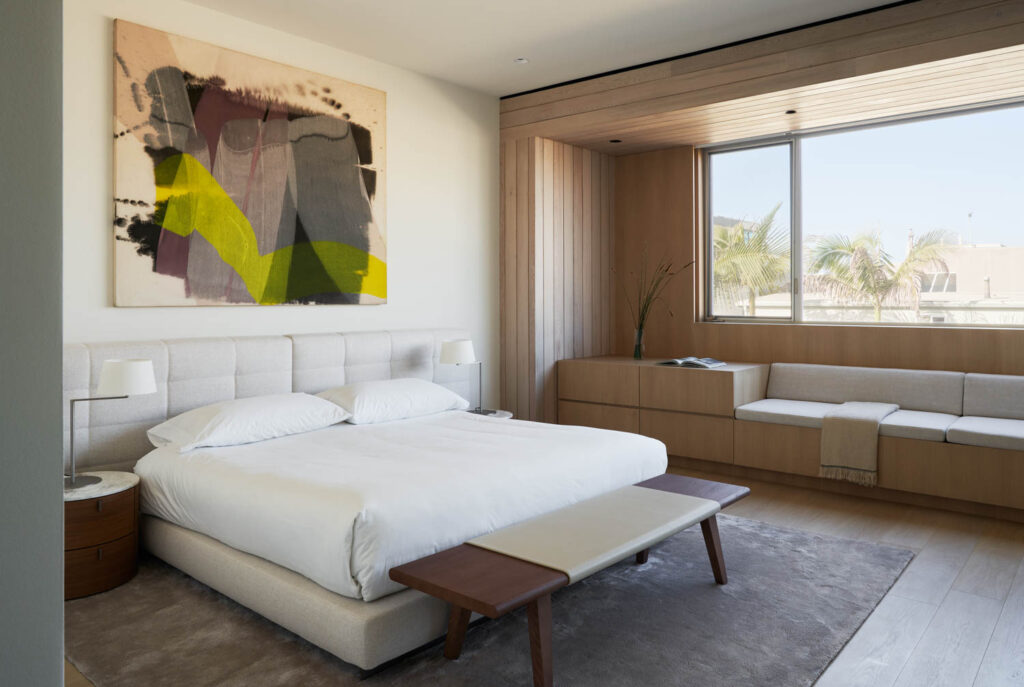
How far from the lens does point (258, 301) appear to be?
387 cm

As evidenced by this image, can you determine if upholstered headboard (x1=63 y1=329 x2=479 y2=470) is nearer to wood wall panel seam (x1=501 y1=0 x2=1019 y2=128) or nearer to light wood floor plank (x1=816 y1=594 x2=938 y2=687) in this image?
wood wall panel seam (x1=501 y1=0 x2=1019 y2=128)

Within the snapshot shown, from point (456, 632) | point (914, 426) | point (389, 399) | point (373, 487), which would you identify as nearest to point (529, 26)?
point (389, 399)

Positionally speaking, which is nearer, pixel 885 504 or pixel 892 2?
pixel 892 2

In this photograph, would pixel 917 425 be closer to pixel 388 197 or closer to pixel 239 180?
pixel 388 197

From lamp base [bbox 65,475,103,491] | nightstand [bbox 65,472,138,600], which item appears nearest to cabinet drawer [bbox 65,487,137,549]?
nightstand [bbox 65,472,138,600]

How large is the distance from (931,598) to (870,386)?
2090 millimetres

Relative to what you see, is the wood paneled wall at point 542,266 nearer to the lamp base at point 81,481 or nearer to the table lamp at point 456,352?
the table lamp at point 456,352

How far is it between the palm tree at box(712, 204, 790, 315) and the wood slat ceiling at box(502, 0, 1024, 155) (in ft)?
2.31

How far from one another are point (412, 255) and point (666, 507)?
2.74 meters

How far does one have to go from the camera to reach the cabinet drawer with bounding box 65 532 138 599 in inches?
104

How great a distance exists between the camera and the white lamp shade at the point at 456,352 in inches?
174

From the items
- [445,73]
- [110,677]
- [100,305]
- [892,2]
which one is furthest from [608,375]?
[110,677]

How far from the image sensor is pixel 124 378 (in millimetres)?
2859

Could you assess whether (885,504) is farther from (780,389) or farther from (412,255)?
(412,255)
